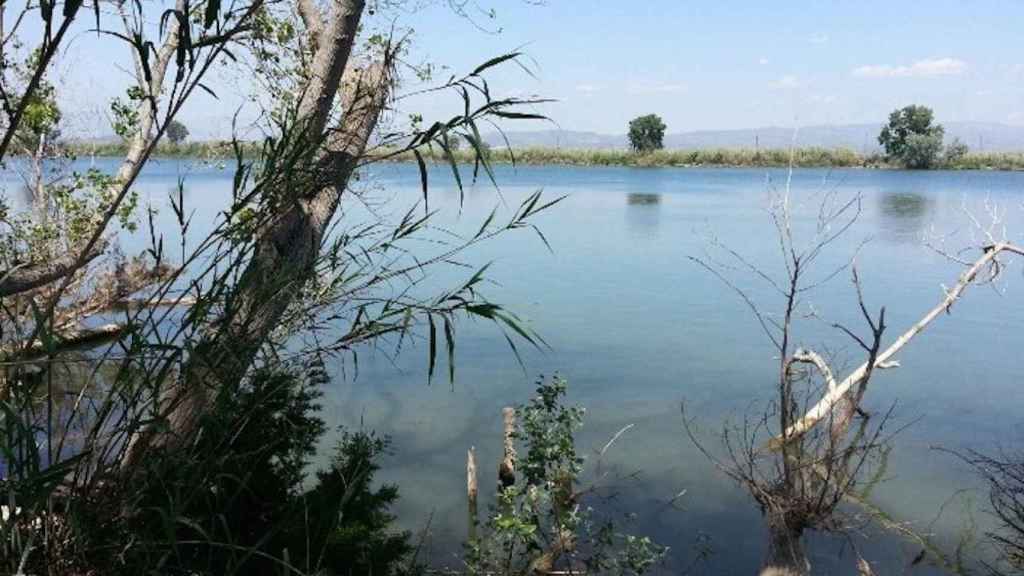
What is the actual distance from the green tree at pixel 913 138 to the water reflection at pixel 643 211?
25.8m

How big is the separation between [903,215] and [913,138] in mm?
30863

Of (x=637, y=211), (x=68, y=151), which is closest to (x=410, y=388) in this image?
(x=68, y=151)

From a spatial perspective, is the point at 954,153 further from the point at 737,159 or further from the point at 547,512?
the point at 547,512

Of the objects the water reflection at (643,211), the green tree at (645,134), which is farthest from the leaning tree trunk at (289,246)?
the green tree at (645,134)

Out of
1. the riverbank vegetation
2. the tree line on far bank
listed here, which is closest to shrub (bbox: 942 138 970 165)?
the tree line on far bank

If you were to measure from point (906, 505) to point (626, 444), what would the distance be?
2196 mm

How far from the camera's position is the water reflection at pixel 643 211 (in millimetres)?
21719

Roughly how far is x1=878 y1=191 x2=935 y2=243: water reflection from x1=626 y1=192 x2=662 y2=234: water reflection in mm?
5616

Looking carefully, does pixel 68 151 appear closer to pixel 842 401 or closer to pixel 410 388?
pixel 410 388

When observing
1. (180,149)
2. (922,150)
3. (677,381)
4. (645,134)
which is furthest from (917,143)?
(180,149)

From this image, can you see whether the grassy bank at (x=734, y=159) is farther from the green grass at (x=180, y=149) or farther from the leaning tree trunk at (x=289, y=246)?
the leaning tree trunk at (x=289, y=246)

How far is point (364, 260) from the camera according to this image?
275 cm

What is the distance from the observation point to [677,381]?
9023mm

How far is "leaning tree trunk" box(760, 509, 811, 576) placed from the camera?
409 cm
